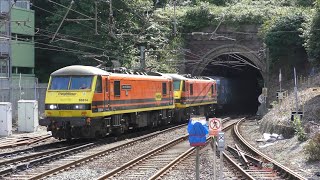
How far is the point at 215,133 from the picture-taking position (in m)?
10.4

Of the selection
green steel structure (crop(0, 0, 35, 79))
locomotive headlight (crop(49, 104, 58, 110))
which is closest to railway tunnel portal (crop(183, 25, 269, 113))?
green steel structure (crop(0, 0, 35, 79))

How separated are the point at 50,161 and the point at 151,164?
10.1 feet

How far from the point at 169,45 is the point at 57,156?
1208 inches

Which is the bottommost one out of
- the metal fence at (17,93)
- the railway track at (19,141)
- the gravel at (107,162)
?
the gravel at (107,162)

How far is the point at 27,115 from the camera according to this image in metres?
25.0

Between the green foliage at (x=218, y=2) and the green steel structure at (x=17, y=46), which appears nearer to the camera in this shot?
the green steel structure at (x=17, y=46)

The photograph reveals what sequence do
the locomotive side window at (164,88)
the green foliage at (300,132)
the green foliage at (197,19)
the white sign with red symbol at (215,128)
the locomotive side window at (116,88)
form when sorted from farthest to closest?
the green foliage at (197,19) → the locomotive side window at (164,88) → the locomotive side window at (116,88) → the green foliage at (300,132) → the white sign with red symbol at (215,128)

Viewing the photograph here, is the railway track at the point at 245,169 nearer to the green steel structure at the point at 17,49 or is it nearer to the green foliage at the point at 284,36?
the green steel structure at the point at 17,49

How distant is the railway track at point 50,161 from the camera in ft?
44.2

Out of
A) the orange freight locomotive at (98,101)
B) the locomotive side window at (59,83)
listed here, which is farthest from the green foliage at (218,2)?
the locomotive side window at (59,83)

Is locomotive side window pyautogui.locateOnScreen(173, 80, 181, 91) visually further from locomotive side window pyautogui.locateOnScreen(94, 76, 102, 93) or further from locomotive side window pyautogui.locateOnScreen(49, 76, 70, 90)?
locomotive side window pyautogui.locateOnScreen(49, 76, 70, 90)

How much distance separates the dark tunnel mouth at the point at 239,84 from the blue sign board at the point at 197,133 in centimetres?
3912

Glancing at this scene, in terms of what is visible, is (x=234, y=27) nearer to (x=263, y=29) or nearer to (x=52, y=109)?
(x=263, y=29)

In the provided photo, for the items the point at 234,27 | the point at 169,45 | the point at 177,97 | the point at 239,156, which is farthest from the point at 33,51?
the point at 239,156
